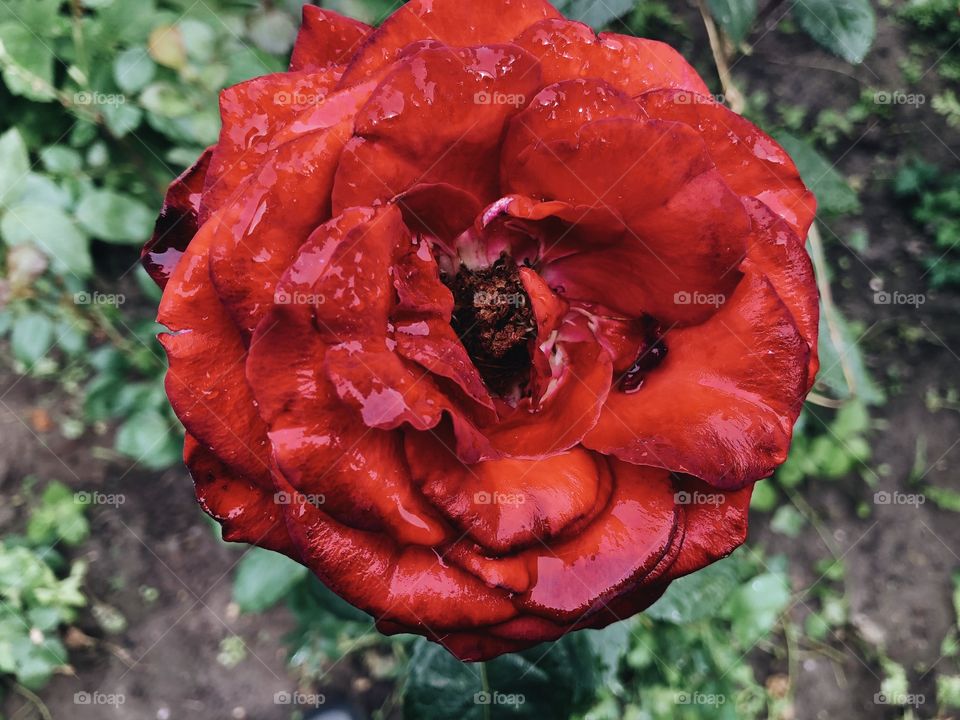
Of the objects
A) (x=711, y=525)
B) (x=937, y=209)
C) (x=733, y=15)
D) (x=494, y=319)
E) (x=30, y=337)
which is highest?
(x=733, y=15)

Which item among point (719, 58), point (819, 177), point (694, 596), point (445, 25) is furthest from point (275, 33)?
point (694, 596)

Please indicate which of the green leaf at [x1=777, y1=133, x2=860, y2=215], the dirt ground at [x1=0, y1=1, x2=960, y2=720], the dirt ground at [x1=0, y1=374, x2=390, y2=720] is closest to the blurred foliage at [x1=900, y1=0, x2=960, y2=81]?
the dirt ground at [x1=0, y1=1, x2=960, y2=720]

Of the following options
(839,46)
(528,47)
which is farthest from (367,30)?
(839,46)

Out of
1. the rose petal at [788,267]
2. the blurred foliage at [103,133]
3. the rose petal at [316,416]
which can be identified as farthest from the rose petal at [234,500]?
the blurred foliage at [103,133]

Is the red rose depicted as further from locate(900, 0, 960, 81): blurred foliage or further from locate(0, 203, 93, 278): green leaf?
locate(900, 0, 960, 81): blurred foliage

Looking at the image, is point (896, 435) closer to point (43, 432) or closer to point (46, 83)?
point (46, 83)

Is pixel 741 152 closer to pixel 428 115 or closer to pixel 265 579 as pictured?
pixel 428 115

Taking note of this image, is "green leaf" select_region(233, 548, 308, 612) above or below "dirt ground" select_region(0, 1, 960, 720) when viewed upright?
above
